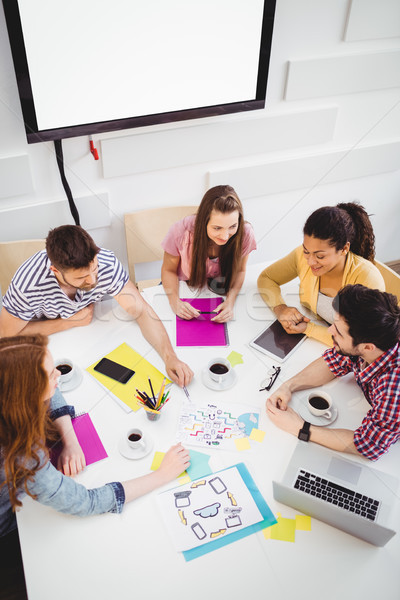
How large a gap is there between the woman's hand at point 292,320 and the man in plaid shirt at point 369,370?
12.8 inches

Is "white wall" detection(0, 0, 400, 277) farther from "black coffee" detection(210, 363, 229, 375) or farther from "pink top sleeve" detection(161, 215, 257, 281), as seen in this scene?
"black coffee" detection(210, 363, 229, 375)

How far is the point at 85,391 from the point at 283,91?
1905 millimetres

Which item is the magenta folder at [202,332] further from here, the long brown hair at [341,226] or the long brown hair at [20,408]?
the long brown hair at [20,408]

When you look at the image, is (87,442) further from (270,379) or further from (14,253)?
(14,253)

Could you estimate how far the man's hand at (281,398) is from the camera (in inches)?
61.4

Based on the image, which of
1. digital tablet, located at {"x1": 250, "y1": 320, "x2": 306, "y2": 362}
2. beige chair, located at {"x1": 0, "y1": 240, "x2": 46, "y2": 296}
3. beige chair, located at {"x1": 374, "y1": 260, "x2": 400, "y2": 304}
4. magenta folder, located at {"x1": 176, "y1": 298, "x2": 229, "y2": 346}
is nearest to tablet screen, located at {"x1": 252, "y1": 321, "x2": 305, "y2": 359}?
digital tablet, located at {"x1": 250, "y1": 320, "x2": 306, "y2": 362}

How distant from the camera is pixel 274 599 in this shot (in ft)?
3.74

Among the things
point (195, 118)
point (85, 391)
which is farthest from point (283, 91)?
point (85, 391)

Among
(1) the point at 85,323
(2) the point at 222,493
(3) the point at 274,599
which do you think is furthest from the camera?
(1) the point at 85,323

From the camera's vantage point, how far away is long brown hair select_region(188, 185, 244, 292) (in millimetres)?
1928

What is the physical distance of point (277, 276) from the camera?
2.07 metres

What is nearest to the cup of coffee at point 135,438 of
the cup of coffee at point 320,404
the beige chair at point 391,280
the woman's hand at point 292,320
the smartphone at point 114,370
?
the smartphone at point 114,370

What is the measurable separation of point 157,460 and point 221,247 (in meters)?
1.03

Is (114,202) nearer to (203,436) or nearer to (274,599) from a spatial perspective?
(203,436)
